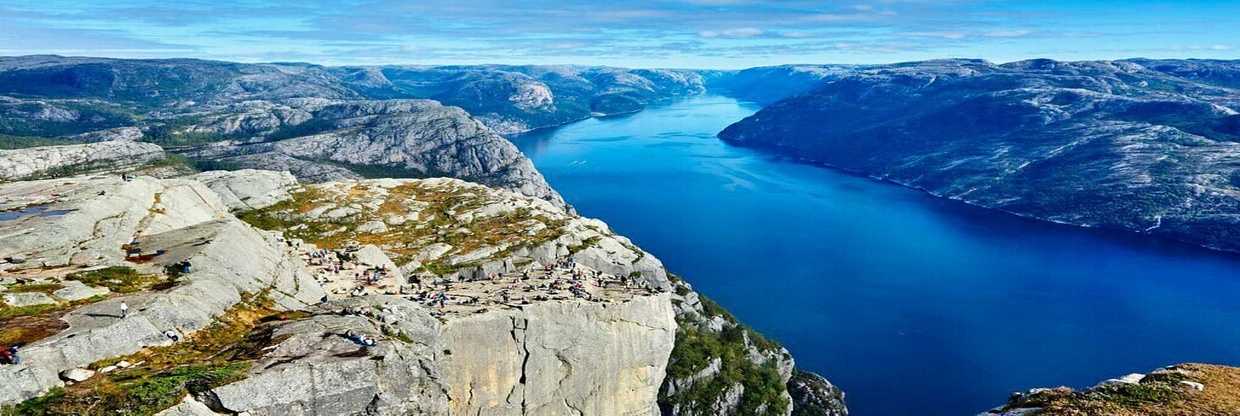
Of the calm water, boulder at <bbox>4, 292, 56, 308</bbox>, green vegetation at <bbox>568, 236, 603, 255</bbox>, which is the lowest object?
the calm water

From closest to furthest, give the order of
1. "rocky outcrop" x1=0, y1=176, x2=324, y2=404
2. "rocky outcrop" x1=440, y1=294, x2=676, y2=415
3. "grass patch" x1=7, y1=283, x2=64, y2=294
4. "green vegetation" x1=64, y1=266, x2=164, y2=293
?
"rocky outcrop" x1=0, y1=176, x2=324, y2=404
"grass patch" x1=7, y1=283, x2=64, y2=294
"green vegetation" x1=64, y1=266, x2=164, y2=293
"rocky outcrop" x1=440, y1=294, x2=676, y2=415

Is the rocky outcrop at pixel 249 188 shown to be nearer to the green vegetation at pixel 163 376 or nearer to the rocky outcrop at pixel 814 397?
the green vegetation at pixel 163 376

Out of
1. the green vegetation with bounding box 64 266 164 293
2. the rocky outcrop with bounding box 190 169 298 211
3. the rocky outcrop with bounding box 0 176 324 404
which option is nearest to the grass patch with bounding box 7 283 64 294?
the green vegetation with bounding box 64 266 164 293

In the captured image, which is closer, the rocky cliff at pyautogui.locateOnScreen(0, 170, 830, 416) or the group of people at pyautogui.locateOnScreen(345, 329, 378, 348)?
the rocky cliff at pyautogui.locateOnScreen(0, 170, 830, 416)

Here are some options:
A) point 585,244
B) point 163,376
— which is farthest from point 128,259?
point 585,244

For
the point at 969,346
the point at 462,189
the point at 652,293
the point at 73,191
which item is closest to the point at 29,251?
the point at 73,191

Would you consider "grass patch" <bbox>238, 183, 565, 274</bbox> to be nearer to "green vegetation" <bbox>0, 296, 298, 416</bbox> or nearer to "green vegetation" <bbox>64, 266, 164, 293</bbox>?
"green vegetation" <bbox>64, 266, 164, 293</bbox>
